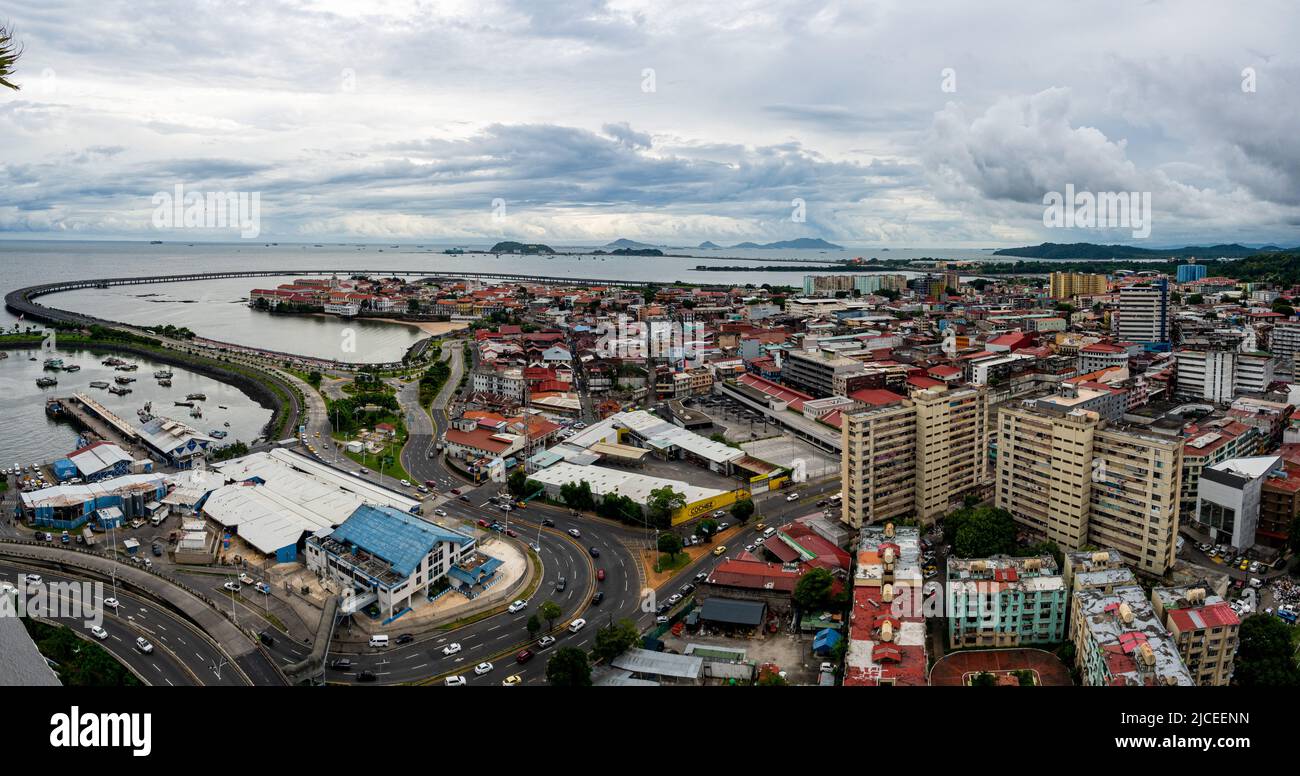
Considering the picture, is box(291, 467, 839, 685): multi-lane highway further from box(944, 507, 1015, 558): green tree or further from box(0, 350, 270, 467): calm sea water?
box(0, 350, 270, 467): calm sea water

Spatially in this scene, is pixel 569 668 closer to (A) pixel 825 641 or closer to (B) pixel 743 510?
(A) pixel 825 641

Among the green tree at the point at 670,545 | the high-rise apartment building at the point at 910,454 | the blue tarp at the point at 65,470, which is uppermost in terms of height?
the high-rise apartment building at the point at 910,454

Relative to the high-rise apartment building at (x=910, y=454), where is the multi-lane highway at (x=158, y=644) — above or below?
below

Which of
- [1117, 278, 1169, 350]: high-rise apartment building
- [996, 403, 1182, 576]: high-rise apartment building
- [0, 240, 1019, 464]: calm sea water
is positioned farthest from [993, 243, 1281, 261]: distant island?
[996, 403, 1182, 576]: high-rise apartment building

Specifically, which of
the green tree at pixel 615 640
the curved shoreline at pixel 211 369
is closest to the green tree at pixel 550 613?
the green tree at pixel 615 640

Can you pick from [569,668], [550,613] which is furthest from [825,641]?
[550,613]

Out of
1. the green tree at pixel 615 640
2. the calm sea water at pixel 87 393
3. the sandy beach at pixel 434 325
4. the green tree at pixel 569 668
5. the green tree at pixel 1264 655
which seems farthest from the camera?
the sandy beach at pixel 434 325

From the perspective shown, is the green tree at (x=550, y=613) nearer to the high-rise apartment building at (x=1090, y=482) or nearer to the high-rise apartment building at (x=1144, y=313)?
the high-rise apartment building at (x=1090, y=482)

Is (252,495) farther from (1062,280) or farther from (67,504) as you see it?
(1062,280)
